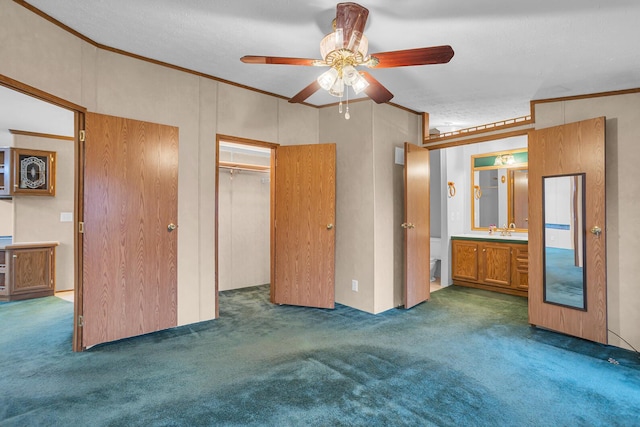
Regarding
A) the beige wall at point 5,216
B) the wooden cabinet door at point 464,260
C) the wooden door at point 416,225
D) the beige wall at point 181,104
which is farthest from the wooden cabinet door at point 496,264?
the beige wall at point 5,216

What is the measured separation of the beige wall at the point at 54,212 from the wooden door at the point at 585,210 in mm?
6307

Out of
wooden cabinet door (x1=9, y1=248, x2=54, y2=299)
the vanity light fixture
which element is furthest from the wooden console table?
the vanity light fixture

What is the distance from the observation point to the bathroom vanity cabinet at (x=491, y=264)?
4.54 m

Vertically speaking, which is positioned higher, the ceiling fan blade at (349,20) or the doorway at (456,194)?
the ceiling fan blade at (349,20)

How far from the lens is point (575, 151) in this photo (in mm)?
3100

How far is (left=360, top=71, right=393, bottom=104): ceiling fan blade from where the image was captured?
2260 mm

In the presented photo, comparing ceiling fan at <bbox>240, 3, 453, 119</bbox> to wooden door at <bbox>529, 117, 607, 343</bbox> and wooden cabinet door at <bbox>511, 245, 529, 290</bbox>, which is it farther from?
wooden cabinet door at <bbox>511, 245, 529, 290</bbox>

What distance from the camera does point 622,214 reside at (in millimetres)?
3025

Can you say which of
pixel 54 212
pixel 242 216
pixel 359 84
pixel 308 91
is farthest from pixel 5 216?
pixel 359 84

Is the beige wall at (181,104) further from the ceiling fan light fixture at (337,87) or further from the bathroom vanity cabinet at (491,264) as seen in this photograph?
the bathroom vanity cabinet at (491,264)

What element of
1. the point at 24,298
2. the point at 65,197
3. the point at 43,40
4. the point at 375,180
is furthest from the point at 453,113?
the point at 24,298

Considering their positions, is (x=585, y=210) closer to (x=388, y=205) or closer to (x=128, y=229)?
(x=388, y=205)

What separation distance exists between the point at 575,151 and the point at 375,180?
1926 millimetres

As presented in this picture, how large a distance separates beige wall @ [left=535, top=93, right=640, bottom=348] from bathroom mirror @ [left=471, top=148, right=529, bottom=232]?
195 centimetres
